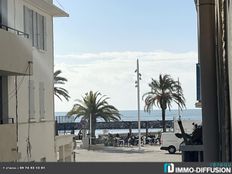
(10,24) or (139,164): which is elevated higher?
(10,24)

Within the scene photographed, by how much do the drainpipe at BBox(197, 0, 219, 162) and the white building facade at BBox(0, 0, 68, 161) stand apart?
11298 mm

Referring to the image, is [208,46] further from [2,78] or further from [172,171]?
[2,78]

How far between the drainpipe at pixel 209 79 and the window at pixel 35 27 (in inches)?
695

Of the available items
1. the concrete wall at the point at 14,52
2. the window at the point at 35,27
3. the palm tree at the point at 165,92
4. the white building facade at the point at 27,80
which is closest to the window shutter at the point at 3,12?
the white building facade at the point at 27,80

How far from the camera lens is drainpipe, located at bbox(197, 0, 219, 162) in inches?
300

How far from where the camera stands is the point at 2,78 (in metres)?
22.0

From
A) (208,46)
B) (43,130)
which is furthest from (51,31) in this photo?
(208,46)

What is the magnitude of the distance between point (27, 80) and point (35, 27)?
3.11 metres

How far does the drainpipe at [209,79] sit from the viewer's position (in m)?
7.62

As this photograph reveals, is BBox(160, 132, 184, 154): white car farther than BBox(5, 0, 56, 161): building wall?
Yes

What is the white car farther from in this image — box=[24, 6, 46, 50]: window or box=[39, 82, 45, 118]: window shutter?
box=[24, 6, 46, 50]: window

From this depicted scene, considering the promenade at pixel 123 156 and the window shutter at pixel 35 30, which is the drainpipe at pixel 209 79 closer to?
the promenade at pixel 123 156

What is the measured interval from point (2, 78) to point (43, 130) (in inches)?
228

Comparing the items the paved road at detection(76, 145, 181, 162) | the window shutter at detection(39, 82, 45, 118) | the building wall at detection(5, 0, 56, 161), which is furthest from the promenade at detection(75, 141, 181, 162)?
the window shutter at detection(39, 82, 45, 118)
